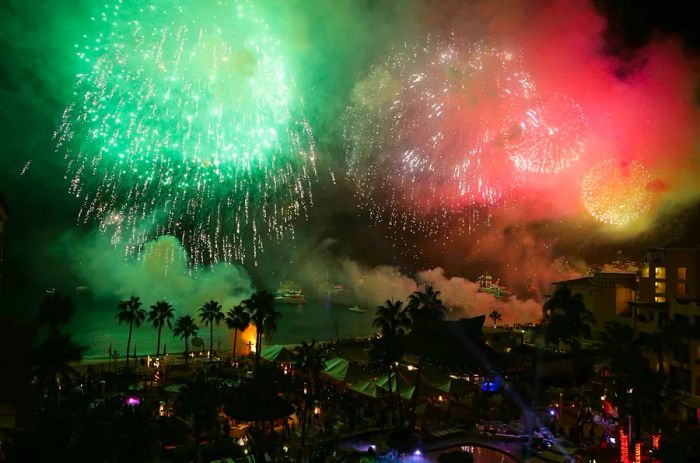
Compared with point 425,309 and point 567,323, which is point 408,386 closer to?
point 425,309

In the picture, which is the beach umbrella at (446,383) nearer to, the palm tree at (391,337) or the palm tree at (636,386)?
the palm tree at (391,337)

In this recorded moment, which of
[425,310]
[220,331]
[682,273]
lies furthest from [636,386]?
[220,331]

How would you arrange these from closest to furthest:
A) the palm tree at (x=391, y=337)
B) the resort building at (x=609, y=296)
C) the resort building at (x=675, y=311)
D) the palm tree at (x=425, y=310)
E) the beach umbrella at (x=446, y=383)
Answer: the palm tree at (x=391, y=337), the beach umbrella at (x=446, y=383), the resort building at (x=675, y=311), the palm tree at (x=425, y=310), the resort building at (x=609, y=296)

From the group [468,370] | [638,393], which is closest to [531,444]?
[638,393]

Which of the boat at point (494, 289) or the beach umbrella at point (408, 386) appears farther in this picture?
the boat at point (494, 289)

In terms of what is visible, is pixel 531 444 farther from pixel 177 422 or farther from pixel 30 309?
pixel 30 309

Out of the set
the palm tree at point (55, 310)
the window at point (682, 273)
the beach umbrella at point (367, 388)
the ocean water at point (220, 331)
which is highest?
the window at point (682, 273)

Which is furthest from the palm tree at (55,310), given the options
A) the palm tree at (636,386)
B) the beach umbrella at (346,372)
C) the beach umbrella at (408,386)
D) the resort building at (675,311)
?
the resort building at (675,311)
